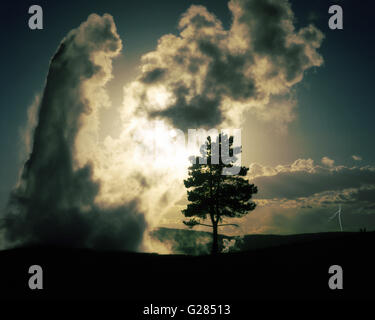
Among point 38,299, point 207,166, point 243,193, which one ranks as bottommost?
point 38,299

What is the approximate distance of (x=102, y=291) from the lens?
10156 mm

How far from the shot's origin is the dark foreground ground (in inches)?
365

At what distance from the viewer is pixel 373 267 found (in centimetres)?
1044

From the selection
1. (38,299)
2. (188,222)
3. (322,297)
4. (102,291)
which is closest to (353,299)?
(322,297)

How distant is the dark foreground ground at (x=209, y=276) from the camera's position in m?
9.27

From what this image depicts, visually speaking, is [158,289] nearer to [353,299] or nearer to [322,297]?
[322,297]

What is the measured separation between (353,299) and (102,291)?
9215 millimetres

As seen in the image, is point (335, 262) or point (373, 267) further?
point (335, 262)

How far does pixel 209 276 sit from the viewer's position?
11.6m
